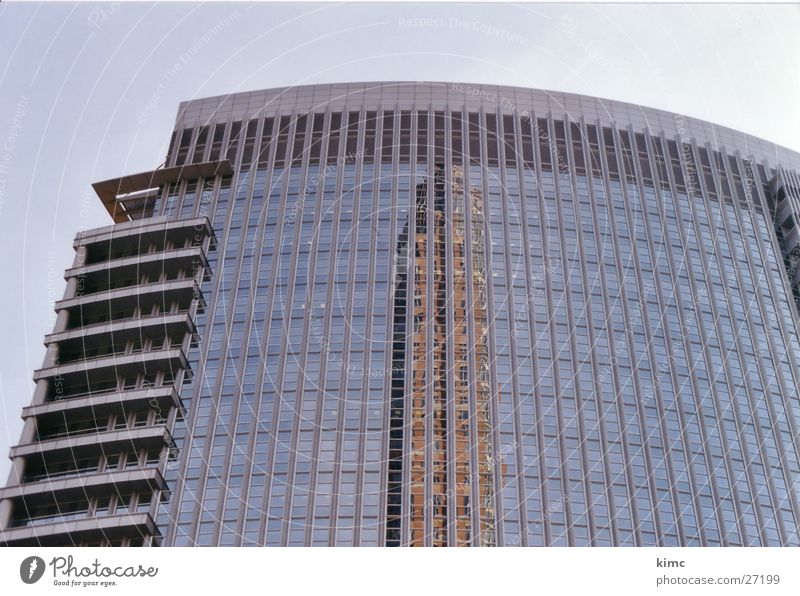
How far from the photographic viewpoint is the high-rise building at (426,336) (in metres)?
53.1

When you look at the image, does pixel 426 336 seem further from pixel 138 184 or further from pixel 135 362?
pixel 138 184

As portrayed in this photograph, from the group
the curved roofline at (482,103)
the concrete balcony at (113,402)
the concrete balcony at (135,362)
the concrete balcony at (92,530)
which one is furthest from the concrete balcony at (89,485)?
the curved roofline at (482,103)

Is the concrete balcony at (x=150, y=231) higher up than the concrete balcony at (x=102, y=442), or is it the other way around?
the concrete balcony at (x=150, y=231)

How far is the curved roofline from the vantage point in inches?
2847

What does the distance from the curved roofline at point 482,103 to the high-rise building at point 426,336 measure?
8.4 inches

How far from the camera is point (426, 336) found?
2303 inches

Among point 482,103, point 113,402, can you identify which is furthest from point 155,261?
point 482,103

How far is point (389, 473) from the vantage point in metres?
53.1

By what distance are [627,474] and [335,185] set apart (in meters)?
26.2

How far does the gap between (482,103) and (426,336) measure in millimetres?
21162

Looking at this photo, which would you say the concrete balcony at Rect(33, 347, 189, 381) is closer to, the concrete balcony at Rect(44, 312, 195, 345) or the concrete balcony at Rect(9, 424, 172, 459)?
the concrete balcony at Rect(44, 312, 195, 345)

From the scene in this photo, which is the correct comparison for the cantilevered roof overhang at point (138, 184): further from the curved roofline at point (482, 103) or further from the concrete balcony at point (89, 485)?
the concrete balcony at point (89, 485)
